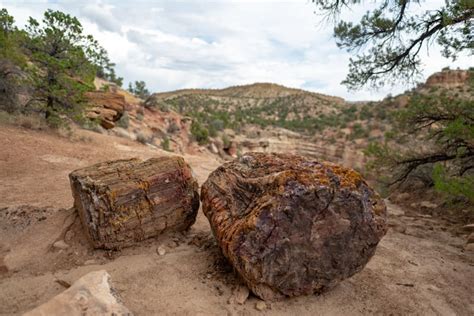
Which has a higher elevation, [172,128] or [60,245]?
[172,128]

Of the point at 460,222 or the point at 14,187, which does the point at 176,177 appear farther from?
the point at 460,222

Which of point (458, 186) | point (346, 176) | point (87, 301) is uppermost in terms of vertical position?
point (346, 176)

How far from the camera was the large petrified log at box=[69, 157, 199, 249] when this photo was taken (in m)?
3.86

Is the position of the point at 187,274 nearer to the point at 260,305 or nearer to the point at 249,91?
the point at 260,305

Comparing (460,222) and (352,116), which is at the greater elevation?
(352,116)

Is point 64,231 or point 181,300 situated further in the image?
point 64,231

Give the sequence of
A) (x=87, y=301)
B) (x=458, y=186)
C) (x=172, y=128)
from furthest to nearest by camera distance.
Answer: (x=172, y=128), (x=458, y=186), (x=87, y=301)

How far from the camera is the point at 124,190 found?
13.1 ft

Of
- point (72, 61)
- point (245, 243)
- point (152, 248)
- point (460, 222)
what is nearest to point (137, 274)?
point (152, 248)

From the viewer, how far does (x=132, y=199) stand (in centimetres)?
401

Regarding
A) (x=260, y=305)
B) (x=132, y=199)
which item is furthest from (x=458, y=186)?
(x=132, y=199)

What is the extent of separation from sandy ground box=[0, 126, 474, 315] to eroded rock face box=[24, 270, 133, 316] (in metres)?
0.64

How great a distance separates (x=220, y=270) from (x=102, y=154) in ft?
26.3

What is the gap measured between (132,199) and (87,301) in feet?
5.80
